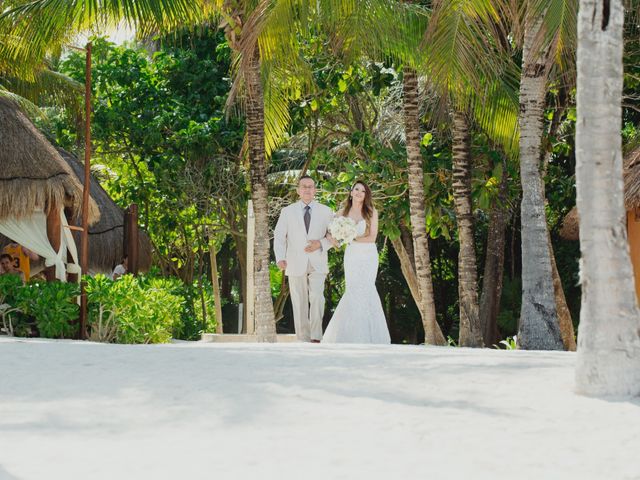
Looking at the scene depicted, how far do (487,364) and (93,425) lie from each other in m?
2.88

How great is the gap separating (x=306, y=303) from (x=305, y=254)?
0.54 meters

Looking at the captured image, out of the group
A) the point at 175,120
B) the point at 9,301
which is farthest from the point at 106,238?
the point at 9,301

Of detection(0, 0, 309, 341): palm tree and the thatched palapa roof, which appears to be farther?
the thatched palapa roof

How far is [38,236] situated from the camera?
17.0 meters

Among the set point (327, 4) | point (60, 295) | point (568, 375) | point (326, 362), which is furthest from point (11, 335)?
point (568, 375)

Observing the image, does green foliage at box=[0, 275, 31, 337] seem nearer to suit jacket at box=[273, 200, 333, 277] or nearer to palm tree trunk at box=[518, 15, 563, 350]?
suit jacket at box=[273, 200, 333, 277]

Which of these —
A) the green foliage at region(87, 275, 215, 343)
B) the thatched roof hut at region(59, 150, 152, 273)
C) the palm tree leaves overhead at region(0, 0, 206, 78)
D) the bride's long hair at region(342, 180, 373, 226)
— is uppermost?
the palm tree leaves overhead at region(0, 0, 206, 78)

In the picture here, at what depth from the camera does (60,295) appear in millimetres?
14023

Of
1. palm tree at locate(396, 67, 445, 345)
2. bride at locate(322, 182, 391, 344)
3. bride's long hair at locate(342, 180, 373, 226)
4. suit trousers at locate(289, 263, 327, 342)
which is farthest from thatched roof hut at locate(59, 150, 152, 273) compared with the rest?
bride at locate(322, 182, 391, 344)

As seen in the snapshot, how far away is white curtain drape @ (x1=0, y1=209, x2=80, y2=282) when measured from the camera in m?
16.8

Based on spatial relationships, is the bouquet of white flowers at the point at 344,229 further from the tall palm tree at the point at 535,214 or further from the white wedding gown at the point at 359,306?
the tall palm tree at the point at 535,214

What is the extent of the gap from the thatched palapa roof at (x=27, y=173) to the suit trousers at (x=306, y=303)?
5284mm

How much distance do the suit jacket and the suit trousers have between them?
0.26ft

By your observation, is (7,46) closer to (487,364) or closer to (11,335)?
(11,335)
